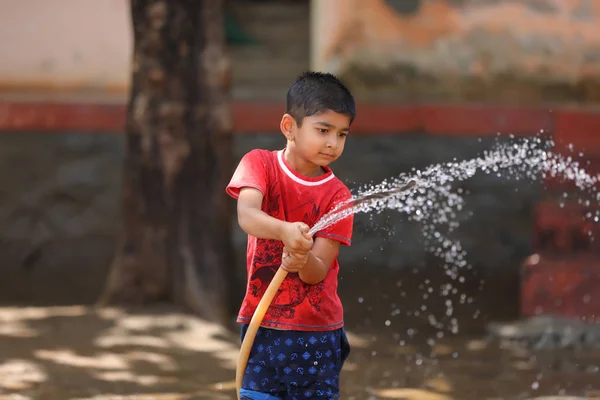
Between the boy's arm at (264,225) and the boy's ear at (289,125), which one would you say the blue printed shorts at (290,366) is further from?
the boy's ear at (289,125)

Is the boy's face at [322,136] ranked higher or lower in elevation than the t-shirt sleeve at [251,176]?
higher

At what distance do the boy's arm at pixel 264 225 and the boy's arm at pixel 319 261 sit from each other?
0.14 m

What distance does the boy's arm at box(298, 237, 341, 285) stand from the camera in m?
2.88

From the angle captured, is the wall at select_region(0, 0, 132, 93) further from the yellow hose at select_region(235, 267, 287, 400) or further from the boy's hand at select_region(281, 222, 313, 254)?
the boy's hand at select_region(281, 222, 313, 254)

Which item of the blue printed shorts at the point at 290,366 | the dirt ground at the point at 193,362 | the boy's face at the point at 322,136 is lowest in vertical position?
the dirt ground at the point at 193,362

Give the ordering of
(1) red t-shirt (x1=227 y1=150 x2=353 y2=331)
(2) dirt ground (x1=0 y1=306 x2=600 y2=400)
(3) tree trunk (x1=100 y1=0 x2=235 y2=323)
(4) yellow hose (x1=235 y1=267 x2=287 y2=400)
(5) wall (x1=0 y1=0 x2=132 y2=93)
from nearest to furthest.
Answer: (4) yellow hose (x1=235 y1=267 x2=287 y2=400)
(1) red t-shirt (x1=227 y1=150 x2=353 y2=331)
(2) dirt ground (x1=0 y1=306 x2=600 y2=400)
(3) tree trunk (x1=100 y1=0 x2=235 y2=323)
(5) wall (x1=0 y1=0 x2=132 y2=93)

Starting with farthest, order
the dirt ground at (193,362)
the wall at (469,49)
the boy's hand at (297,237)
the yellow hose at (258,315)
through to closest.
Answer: the wall at (469,49), the dirt ground at (193,362), the yellow hose at (258,315), the boy's hand at (297,237)

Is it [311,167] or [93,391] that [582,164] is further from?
[311,167]

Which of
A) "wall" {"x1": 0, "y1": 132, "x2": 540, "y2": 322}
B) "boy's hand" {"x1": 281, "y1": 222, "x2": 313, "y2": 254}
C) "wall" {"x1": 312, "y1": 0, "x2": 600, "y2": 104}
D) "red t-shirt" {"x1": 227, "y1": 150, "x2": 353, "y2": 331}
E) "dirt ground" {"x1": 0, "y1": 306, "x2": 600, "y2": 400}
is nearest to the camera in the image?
"boy's hand" {"x1": 281, "y1": 222, "x2": 313, "y2": 254}

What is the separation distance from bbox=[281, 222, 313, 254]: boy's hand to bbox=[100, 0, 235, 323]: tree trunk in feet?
9.76

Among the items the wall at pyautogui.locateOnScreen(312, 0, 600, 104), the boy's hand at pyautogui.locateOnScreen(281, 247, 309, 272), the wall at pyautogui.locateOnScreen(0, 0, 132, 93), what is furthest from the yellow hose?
the wall at pyautogui.locateOnScreen(0, 0, 132, 93)

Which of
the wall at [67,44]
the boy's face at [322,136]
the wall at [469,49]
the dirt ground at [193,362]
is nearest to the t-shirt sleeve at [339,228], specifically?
the boy's face at [322,136]

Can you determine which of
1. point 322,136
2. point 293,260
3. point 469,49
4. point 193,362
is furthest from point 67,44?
point 293,260

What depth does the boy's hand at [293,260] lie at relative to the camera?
279cm
